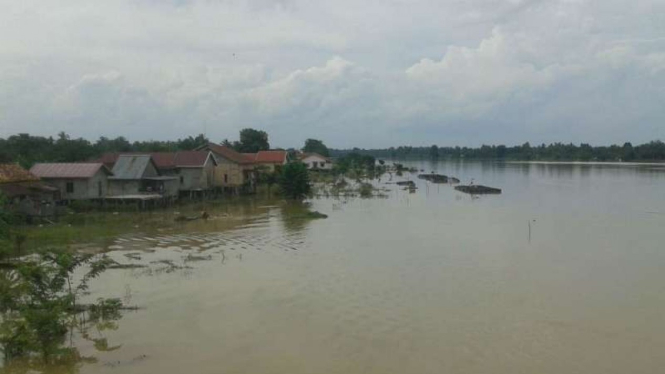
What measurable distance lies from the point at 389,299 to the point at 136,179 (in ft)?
68.3

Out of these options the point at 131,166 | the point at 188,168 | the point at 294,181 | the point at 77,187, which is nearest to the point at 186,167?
the point at 188,168

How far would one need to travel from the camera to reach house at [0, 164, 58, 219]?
24.4m

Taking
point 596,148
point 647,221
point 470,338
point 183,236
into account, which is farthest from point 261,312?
point 596,148

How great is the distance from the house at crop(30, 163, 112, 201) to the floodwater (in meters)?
6.92

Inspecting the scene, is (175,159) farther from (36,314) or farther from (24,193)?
(36,314)

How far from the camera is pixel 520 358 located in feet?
35.6

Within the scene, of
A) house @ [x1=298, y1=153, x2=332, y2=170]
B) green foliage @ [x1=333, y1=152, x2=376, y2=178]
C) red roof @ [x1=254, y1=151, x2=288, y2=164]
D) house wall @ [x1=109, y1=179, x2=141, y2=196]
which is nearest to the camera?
house wall @ [x1=109, y1=179, x2=141, y2=196]

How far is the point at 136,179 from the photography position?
31.3 metres

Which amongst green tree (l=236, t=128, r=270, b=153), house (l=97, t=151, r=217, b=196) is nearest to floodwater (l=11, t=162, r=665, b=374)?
house (l=97, t=151, r=217, b=196)

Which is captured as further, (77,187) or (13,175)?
(77,187)

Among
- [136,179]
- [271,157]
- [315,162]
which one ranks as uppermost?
[271,157]

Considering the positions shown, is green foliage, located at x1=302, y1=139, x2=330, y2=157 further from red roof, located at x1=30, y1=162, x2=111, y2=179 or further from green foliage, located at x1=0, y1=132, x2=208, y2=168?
red roof, located at x1=30, y1=162, x2=111, y2=179

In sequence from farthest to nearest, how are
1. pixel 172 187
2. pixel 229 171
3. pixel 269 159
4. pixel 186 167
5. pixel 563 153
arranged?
pixel 563 153 → pixel 269 159 → pixel 229 171 → pixel 186 167 → pixel 172 187

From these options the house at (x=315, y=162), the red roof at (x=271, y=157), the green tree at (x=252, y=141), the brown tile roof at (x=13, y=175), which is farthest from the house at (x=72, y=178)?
the house at (x=315, y=162)
